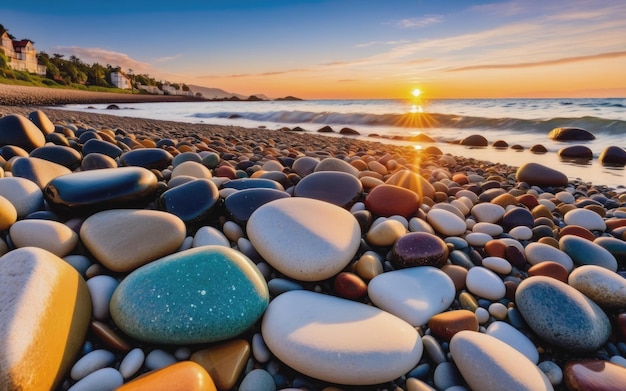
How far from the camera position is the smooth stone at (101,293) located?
1.35 meters

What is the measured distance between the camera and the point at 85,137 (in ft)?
12.2

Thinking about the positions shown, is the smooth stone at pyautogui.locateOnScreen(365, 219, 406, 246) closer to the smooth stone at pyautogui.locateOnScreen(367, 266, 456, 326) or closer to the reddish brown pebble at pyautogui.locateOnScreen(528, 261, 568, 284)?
the smooth stone at pyautogui.locateOnScreen(367, 266, 456, 326)

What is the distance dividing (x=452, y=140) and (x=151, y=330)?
9453 millimetres

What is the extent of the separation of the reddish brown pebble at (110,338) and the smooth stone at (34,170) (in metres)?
1.33

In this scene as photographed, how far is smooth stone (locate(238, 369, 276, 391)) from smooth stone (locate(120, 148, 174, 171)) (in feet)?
7.29

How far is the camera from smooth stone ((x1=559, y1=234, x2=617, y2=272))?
A: 6.24ft

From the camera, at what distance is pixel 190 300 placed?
127 centimetres

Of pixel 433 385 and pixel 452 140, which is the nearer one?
pixel 433 385

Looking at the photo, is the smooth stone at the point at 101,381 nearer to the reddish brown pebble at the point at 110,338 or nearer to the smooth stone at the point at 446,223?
the reddish brown pebble at the point at 110,338

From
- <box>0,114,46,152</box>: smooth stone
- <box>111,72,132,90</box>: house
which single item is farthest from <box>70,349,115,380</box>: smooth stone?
<box>111,72,132,90</box>: house

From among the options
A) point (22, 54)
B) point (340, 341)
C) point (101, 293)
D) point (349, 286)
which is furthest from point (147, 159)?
point (22, 54)

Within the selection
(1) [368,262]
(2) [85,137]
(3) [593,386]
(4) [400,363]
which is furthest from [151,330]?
(2) [85,137]

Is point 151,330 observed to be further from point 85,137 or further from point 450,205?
point 85,137

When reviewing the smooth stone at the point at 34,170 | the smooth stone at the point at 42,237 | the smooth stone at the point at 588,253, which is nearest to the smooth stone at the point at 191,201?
the smooth stone at the point at 42,237
